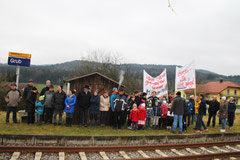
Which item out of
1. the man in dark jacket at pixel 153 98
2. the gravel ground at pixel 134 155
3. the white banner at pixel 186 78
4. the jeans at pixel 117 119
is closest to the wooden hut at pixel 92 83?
the jeans at pixel 117 119

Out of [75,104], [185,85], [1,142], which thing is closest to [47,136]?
[1,142]

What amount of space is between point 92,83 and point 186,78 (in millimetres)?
5675

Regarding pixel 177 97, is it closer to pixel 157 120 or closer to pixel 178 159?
pixel 157 120

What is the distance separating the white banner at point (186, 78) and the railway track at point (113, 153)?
160 inches

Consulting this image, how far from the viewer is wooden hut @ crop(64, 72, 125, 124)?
11.4m

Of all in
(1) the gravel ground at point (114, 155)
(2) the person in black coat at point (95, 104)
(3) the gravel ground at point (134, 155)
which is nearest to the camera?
(1) the gravel ground at point (114, 155)

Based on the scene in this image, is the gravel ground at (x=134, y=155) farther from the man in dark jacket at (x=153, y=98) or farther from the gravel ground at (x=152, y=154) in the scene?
the man in dark jacket at (x=153, y=98)

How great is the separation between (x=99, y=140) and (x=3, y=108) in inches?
671

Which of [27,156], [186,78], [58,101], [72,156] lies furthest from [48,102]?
[186,78]

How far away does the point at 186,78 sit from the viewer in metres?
12.0

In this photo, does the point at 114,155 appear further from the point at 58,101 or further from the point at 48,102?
the point at 48,102

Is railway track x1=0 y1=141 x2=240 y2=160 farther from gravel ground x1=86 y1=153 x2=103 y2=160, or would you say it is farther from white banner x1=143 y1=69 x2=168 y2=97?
white banner x1=143 y1=69 x2=168 y2=97

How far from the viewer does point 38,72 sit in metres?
62.1

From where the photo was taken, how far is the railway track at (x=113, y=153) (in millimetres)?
6508
